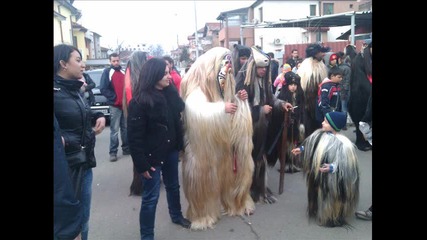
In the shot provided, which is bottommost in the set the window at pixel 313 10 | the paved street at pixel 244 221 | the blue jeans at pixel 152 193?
the paved street at pixel 244 221

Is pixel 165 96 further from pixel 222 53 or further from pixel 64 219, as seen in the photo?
pixel 64 219

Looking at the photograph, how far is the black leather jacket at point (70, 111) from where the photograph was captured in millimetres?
2646

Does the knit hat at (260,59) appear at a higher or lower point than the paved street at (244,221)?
higher

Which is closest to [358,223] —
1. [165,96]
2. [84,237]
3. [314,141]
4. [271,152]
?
[314,141]

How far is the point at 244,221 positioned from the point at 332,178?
44.0 inches

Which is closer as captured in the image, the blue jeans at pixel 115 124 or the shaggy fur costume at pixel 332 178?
the shaggy fur costume at pixel 332 178

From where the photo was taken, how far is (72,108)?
8.89 ft

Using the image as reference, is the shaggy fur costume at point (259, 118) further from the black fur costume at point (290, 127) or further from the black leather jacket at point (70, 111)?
the black leather jacket at point (70, 111)

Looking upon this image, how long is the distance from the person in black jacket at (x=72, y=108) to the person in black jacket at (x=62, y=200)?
691mm

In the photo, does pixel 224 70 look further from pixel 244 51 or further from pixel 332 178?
pixel 332 178

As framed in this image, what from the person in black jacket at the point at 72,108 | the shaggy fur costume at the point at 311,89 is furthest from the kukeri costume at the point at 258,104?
the person in black jacket at the point at 72,108

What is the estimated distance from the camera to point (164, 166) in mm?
3740

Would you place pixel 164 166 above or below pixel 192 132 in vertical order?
below
